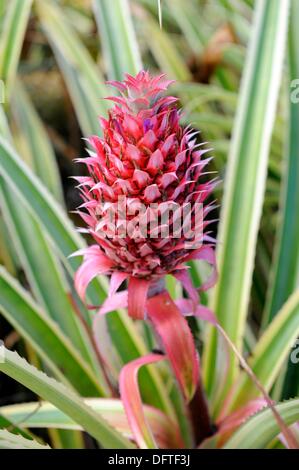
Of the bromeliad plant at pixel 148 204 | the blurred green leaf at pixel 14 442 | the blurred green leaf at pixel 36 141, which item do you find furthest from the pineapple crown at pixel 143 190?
the blurred green leaf at pixel 36 141

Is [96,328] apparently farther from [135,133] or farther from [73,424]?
[135,133]

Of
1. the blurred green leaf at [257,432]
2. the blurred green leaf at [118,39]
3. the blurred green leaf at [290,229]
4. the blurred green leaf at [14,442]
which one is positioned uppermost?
the blurred green leaf at [118,39]

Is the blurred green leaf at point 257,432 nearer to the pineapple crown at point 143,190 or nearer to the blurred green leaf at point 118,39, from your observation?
the pineapple crown at point 143,190

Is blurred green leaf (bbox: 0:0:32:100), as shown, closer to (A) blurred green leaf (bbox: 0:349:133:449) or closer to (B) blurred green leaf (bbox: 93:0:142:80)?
(B) blurred green leaf (bbox: 93:0:142:80)

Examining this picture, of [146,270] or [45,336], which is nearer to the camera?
[146,270]

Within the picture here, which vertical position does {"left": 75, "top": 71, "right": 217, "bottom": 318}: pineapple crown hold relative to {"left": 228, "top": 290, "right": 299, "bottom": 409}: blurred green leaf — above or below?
above

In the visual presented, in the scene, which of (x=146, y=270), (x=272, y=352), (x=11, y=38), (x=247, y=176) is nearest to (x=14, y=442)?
(x=146, y=270)

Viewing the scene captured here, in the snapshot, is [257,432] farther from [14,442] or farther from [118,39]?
[118,39]

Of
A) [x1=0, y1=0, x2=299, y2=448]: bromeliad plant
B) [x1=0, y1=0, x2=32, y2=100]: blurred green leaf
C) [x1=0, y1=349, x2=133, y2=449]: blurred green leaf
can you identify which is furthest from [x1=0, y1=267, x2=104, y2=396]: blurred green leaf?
[x1=0, y1=0, x2=32, y2=100]: blurred green leaf
